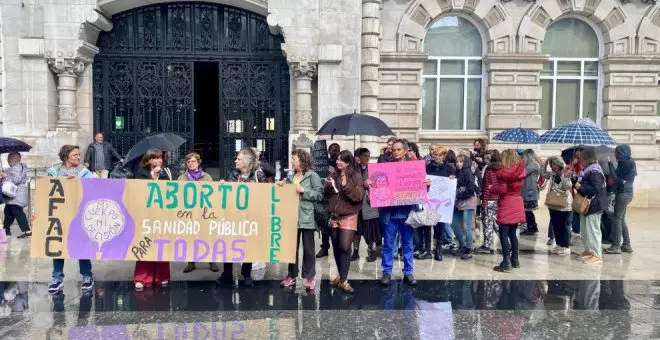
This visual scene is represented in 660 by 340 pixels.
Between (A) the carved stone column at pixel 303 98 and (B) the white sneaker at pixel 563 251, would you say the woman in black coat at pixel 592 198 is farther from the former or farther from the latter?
(A) the carved stone column at pixel 303 98

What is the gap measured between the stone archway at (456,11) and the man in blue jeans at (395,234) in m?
8.20

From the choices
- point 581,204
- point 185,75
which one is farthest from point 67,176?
point 185,75

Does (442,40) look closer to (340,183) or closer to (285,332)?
(340,183)

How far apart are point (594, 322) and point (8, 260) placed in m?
8.42

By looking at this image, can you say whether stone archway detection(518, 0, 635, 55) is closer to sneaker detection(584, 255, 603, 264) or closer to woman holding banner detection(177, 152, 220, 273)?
sneaker detection(584, 255, 603, 264)

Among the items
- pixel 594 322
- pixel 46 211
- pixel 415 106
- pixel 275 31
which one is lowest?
pixel 594 322

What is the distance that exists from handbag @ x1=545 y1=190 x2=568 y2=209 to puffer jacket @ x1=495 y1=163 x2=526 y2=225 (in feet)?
5.85

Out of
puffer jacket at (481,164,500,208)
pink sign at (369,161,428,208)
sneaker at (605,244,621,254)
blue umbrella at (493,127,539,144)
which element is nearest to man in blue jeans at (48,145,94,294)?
pink sign at (369,161,428,208)

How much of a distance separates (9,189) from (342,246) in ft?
22.9

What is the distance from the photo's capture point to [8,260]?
8820 mm

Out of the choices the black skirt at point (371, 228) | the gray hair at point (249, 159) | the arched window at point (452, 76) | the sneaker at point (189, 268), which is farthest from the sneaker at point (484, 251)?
the arched window at point (452, 76)

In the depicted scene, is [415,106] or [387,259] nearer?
[387,259]

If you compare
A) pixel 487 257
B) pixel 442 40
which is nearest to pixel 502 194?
pixel 487 257

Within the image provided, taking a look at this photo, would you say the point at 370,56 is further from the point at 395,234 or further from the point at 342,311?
the point at 342,311
